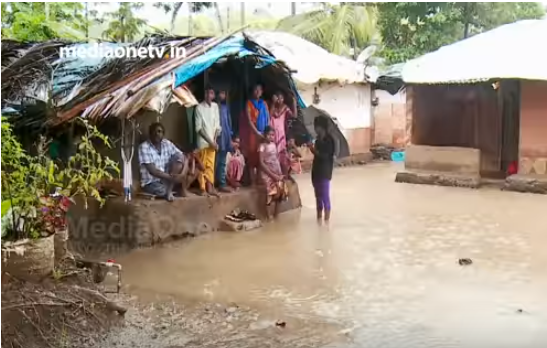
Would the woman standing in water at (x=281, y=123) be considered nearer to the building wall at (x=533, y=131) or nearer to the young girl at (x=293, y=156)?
the young girl at (x=293, y=156)

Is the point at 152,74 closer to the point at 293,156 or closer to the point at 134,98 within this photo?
the point at 134,98

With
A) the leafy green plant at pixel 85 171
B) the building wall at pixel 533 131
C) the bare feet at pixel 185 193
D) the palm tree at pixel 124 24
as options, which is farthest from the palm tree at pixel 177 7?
the building wall at pixel 533 131

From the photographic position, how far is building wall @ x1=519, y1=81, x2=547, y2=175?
204 inches

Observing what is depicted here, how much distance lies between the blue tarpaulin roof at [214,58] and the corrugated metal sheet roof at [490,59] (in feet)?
2.50

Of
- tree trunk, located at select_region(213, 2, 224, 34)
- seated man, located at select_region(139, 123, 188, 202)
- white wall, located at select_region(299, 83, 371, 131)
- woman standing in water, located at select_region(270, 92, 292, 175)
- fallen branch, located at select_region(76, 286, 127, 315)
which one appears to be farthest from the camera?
woman standing in water, located at select_region(270, 92, 292, 175)

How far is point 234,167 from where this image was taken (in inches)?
187

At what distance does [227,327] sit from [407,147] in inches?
81.8

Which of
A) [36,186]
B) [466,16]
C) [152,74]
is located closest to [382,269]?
[466,16]

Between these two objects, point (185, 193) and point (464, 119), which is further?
point (464, 119)

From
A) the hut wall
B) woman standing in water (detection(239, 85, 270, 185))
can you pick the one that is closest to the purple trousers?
woman standing in water (detection(239, 85, 270, 185))

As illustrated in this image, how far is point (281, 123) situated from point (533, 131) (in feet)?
5.97

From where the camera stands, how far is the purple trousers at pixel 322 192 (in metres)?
4.19

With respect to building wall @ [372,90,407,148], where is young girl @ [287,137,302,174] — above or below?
below

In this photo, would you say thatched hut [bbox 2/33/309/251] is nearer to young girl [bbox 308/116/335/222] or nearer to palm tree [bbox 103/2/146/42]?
palm tree [bbox 103/2/146/42]
